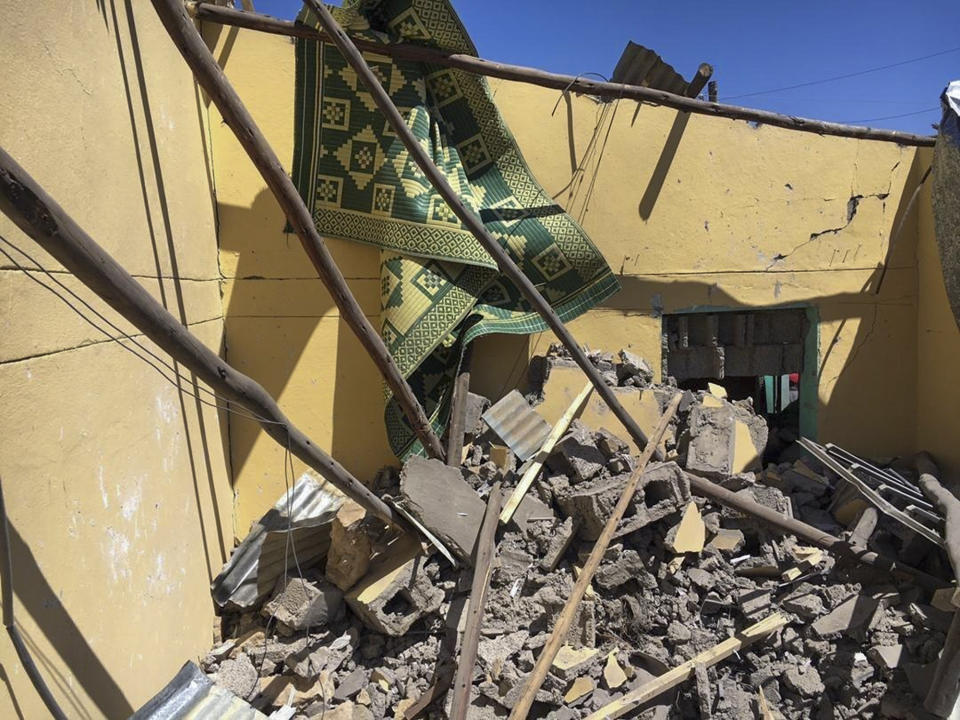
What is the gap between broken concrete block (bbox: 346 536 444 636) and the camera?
11.4 feet

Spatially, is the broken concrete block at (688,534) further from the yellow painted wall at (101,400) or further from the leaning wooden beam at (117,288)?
the yellow painted wall at (101,400)

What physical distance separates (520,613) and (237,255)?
2.96 meters

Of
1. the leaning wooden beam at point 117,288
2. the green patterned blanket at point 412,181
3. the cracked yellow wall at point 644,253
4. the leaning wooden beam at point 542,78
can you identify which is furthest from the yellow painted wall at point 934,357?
the leaning wooden beam at point 117,288

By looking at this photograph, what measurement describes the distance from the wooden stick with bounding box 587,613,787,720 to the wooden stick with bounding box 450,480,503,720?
28.4 inches

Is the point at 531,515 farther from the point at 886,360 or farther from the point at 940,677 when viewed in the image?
the point at 886,360

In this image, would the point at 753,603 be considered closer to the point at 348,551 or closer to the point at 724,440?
the point at 724,440

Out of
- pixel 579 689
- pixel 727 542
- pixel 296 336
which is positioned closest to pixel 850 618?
pixel 727 542

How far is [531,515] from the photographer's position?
3.94 meters

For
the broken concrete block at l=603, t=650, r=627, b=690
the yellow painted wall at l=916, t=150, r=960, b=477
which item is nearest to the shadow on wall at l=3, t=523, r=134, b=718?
the broken concrete block at l=603, t=650, r=627, b=690

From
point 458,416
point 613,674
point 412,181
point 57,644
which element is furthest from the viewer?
point 458,416

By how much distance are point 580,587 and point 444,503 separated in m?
0.89

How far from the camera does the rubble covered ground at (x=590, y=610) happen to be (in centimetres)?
338

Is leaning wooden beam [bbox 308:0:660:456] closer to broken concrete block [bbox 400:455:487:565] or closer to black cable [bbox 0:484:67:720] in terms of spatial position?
broken concrete block [bbox 400:455:487:565]

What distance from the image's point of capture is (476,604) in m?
3.30
